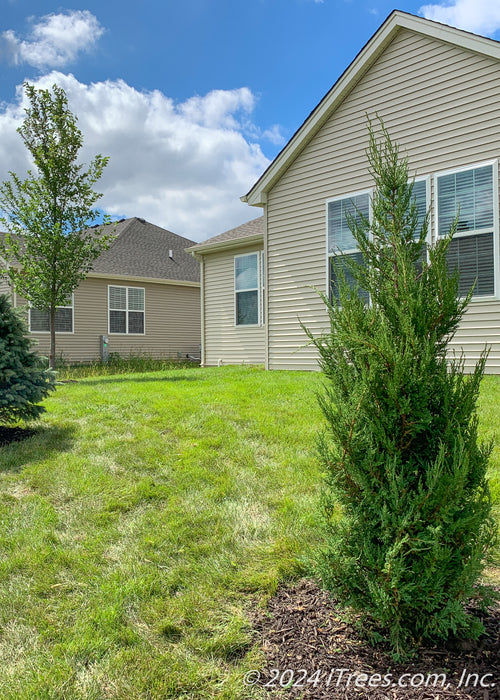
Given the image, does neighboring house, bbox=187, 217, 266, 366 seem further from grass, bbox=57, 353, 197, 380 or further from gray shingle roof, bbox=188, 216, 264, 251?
grass, bbox=57, 353, 197, 380

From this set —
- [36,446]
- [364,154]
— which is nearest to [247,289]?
[364,154]

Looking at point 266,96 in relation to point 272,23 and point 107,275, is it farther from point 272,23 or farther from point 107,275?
point 107,275

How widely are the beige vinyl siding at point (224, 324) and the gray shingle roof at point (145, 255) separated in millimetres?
5766

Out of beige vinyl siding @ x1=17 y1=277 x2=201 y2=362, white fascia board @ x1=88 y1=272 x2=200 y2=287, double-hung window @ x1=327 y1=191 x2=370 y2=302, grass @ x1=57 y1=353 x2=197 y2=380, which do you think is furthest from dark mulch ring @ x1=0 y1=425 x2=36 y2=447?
white fascia board @ x1=88 y1=272 x2=200 y2=287

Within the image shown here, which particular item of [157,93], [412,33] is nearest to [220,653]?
[412,33]

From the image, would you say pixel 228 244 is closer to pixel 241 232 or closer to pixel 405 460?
pixel 241 232

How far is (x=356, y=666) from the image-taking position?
1.93m

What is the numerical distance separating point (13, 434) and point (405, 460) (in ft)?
16.4

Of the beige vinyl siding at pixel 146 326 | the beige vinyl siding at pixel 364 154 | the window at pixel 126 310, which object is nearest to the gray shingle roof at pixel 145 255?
the beige vinyl siding at pixel 146 326

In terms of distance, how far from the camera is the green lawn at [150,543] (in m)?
2.04

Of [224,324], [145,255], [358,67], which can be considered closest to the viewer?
[358,67]

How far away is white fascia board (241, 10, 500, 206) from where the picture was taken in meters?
Answer: 7.22

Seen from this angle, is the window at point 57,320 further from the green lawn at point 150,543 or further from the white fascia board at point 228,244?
the green lawn at point 150,543

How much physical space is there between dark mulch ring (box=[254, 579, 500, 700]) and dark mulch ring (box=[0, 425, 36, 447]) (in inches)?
163
